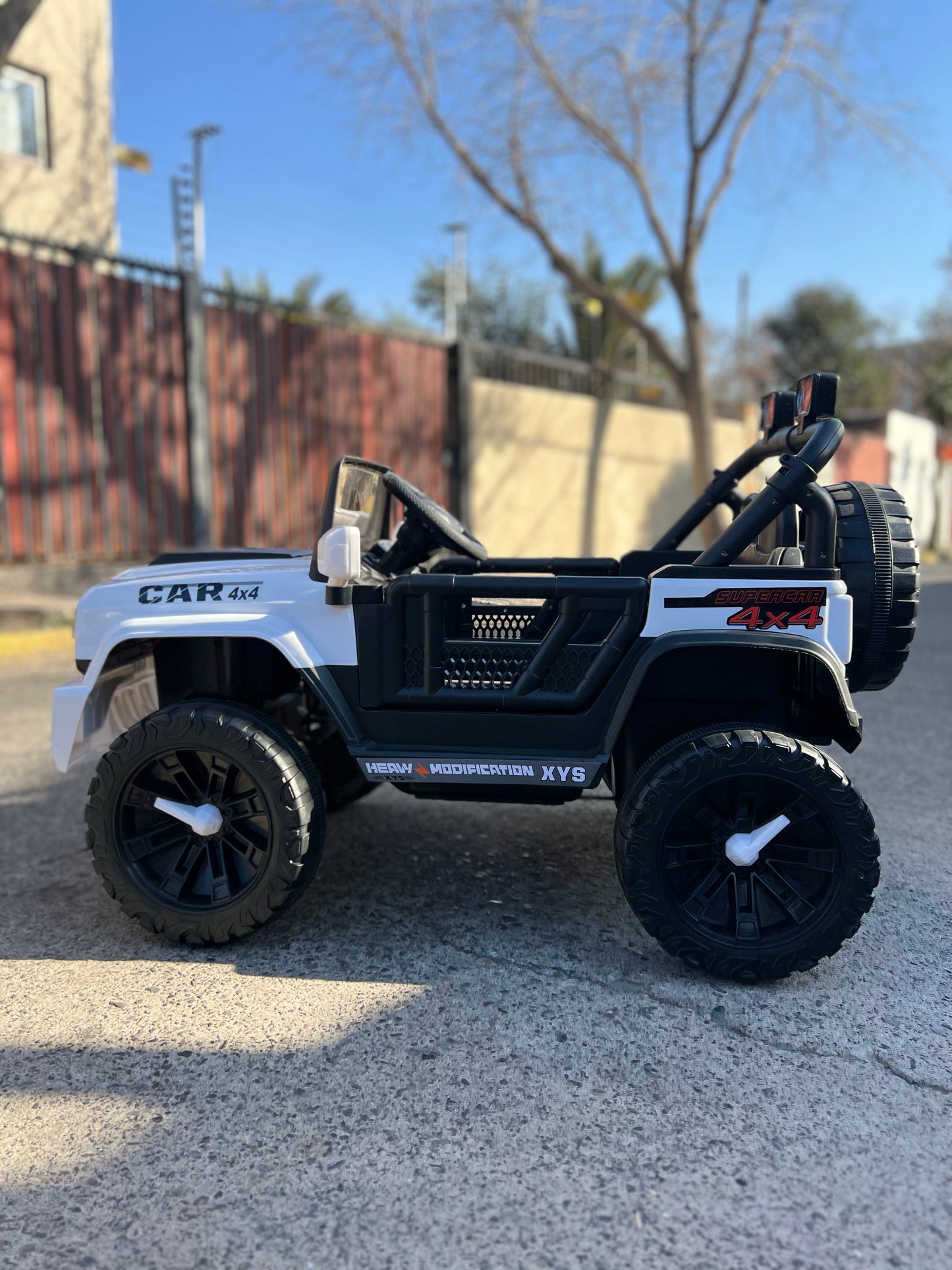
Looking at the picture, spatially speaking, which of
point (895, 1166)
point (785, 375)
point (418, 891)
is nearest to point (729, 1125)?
point (895, 1166)

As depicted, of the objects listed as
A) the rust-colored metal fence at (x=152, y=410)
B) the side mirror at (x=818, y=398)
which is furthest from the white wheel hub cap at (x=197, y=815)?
the rust-colored metal fence at (x=152, y=410)

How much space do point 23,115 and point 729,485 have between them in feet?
45.9

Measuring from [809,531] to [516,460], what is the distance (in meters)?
11.9

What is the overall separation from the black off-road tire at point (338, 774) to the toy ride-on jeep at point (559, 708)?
683mm

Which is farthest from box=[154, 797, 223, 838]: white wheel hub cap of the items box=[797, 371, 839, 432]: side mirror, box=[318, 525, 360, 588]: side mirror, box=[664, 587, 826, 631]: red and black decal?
box=[797, 371, 839, 432]: side mirror

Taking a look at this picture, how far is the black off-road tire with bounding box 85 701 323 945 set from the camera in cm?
274

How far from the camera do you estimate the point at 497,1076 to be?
7.27 feet

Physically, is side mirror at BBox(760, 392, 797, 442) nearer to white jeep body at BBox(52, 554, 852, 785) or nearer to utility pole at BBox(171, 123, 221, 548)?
white jeep body at BBox(52, 554, 852, 785)

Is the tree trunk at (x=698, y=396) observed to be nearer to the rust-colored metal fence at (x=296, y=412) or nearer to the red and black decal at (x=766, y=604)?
the rust-colored metal fence at (x=296, y=412)

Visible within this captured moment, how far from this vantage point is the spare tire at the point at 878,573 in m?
2.75

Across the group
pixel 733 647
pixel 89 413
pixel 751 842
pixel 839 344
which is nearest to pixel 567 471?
pixel 89 413

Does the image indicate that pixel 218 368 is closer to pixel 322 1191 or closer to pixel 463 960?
pixel 463 960

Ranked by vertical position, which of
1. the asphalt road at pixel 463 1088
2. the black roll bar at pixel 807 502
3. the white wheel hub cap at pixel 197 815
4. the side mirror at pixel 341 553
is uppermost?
the black roll bar at pixel 807 502

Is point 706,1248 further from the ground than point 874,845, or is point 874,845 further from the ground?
point 874,845
